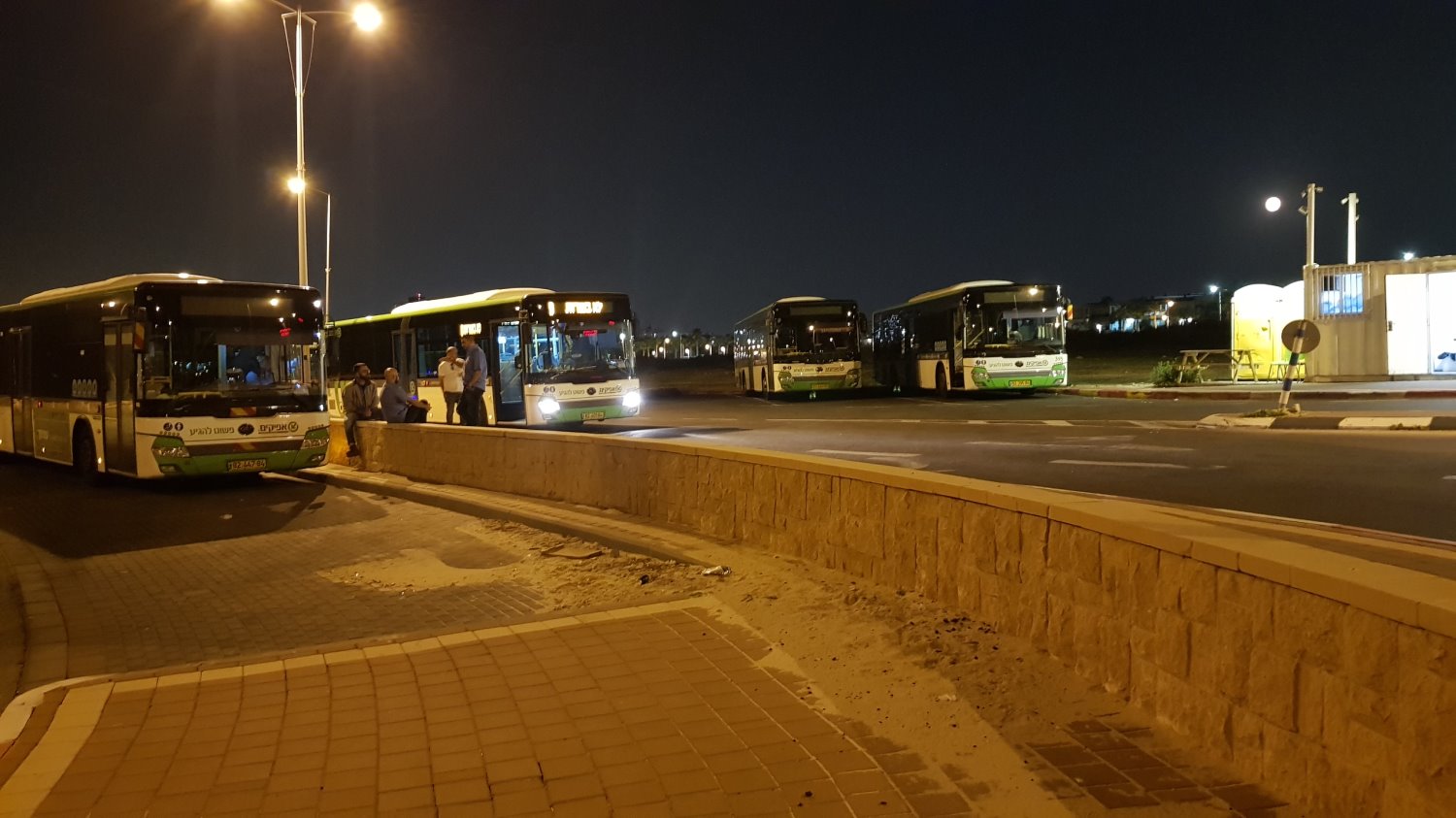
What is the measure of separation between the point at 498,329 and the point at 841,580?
1825 centimetres

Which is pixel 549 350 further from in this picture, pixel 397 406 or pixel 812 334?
pixel 812 334

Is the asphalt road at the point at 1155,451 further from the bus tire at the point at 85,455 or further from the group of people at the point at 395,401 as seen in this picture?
the bus tire at the point at 85,455

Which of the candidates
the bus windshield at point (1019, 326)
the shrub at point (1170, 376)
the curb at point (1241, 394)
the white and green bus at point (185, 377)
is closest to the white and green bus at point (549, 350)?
the white and green bus at point (185, 377)

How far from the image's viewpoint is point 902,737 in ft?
16.9

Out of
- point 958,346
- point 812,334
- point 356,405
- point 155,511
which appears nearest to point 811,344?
point 812,334

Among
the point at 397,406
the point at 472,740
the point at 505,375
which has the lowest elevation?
the point at 472,740

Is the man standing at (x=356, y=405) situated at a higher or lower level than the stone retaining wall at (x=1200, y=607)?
higher

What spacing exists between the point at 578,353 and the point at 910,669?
61.5ft

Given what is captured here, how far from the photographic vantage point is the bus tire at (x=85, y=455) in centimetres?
1748

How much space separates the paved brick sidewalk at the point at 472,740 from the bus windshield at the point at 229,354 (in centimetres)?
1098

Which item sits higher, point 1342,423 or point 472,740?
point 1342,423

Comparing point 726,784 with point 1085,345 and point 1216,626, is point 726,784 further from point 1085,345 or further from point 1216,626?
point 1085,345

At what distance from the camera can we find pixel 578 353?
24078mm

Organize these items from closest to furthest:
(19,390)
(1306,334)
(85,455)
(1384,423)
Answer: (85,455)
(1384,423)
(19,390)
(1306,334)
